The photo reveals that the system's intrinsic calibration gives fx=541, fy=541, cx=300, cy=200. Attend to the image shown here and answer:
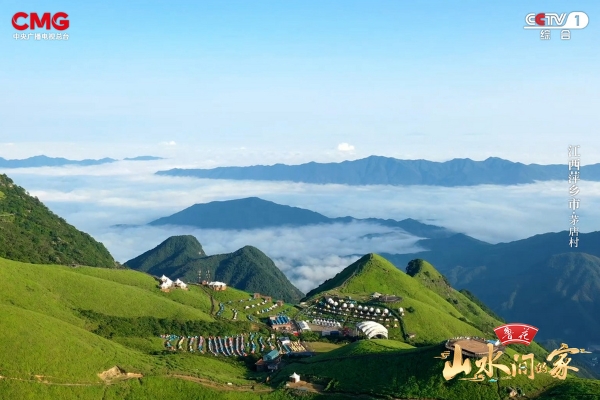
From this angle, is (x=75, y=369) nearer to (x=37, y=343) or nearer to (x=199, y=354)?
(x=37, y=343)

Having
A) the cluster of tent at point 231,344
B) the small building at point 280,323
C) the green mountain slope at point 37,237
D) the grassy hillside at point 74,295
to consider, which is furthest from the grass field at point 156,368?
the green mountain slope at point 37,237

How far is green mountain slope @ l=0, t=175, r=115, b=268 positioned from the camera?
12681 cm

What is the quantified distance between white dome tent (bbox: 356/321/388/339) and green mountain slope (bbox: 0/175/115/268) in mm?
75221

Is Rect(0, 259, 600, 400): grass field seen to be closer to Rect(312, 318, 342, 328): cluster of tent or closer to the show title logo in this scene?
the show title logo

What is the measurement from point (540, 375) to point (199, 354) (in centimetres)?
4772

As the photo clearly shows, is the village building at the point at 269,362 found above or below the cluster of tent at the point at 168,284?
below

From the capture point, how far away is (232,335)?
95.2 metres

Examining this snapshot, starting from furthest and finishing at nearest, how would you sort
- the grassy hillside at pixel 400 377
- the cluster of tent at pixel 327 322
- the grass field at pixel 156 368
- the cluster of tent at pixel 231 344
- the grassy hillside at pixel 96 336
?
the cluster of tent at pixel 327 322 < the cluster of tent at pixel 231 344 < the grassy hillside at pixel 96 336 < the grass field at pixel 156 368 < the grassy hillside at pixel 400 377

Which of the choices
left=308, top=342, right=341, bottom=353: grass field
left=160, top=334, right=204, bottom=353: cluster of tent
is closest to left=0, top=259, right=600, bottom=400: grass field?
left=308, top=342, right=341, bottom=353: grass field

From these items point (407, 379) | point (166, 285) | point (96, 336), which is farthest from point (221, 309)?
point (407, 379)

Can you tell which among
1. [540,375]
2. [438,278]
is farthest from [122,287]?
[438,278]

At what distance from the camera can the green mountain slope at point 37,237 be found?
12681 cm

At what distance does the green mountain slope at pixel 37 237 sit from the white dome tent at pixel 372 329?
75.2 m

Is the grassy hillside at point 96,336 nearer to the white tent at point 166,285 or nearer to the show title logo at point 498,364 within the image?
the white tent at point 166,285
